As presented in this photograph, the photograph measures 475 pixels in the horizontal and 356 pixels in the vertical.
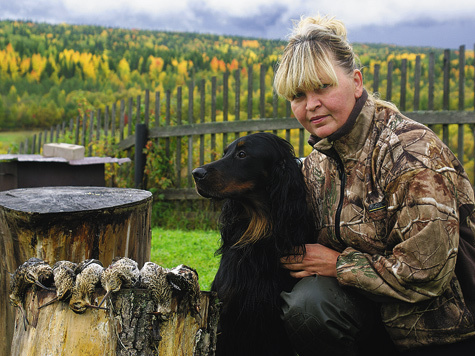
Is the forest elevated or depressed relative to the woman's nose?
elevated

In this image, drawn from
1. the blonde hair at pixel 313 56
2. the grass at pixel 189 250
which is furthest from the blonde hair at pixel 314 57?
the grass at pixel 189 250

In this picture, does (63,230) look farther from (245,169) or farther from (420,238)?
(420,238)

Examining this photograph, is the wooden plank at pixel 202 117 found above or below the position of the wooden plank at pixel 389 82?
below

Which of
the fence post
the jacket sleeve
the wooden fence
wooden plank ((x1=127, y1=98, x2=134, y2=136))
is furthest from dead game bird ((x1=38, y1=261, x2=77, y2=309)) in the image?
wooden plank ((x1=127, y1=98, x2=134, y2=136))

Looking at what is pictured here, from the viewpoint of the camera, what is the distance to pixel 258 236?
2.03 m

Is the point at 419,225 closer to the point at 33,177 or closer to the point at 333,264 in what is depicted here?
the point at 333,264

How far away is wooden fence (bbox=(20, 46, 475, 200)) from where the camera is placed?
4793 mm

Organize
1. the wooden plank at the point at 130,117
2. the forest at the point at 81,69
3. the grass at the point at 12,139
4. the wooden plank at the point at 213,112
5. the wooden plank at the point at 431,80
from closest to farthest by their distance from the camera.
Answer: the wooden plank at the point at 431,80, the wooden plank at the point at 213,112, the wooden plank at the point at 130,117, the forest at the point at 81,69, the grass at the point at 12,139

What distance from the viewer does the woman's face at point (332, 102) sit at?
1764 mm

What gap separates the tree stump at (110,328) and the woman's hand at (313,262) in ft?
2.19

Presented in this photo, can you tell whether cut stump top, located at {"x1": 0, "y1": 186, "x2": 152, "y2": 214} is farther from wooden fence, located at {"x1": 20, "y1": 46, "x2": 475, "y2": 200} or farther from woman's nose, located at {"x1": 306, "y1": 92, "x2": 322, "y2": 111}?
wooden fence, located at {"x1": 20, "y1": 46, "x2": 475, "y2": 200}

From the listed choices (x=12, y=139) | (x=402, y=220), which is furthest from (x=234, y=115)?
(x=12, y=139)

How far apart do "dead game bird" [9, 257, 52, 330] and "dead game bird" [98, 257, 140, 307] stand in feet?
0.70

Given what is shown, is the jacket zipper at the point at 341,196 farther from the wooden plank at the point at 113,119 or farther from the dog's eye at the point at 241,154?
the wooden plank at the point at 113,119
